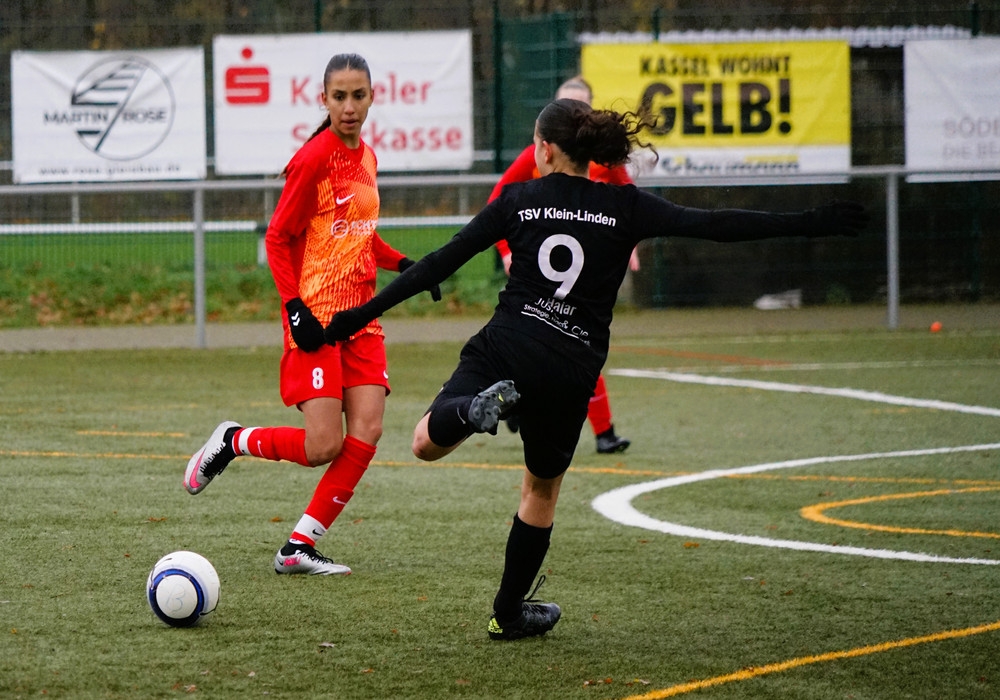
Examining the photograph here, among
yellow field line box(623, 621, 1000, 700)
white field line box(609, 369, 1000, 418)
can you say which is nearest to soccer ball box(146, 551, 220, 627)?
yellow field line box(623, 621, 1000, 700)

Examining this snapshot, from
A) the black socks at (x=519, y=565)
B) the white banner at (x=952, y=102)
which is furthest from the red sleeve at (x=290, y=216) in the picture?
the white banner at (x=952, y=102)

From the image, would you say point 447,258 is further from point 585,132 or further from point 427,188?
point 427,188

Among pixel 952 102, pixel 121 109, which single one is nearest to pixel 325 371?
pixel 121 109

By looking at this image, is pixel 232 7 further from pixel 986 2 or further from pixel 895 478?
pixel 895 478

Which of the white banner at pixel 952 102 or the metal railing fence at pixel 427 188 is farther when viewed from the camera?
the white banner at pixel 952 102

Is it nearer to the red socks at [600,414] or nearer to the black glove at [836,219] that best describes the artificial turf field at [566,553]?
the red socks at [600,414]

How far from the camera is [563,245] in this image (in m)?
4.82

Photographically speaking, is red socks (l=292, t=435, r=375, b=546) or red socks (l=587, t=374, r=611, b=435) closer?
red socks (l=292, t=435, r=375, b=546)

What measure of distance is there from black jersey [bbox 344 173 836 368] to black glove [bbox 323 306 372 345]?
6.3 inches

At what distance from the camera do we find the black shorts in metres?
4.82

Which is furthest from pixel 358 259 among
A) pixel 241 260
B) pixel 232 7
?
pixel 232 7

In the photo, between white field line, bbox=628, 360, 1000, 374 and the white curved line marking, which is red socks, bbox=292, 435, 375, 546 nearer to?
the white curved line marking

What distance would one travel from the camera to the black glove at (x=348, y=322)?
198 inches

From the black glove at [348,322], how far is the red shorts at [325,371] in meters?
0.78
